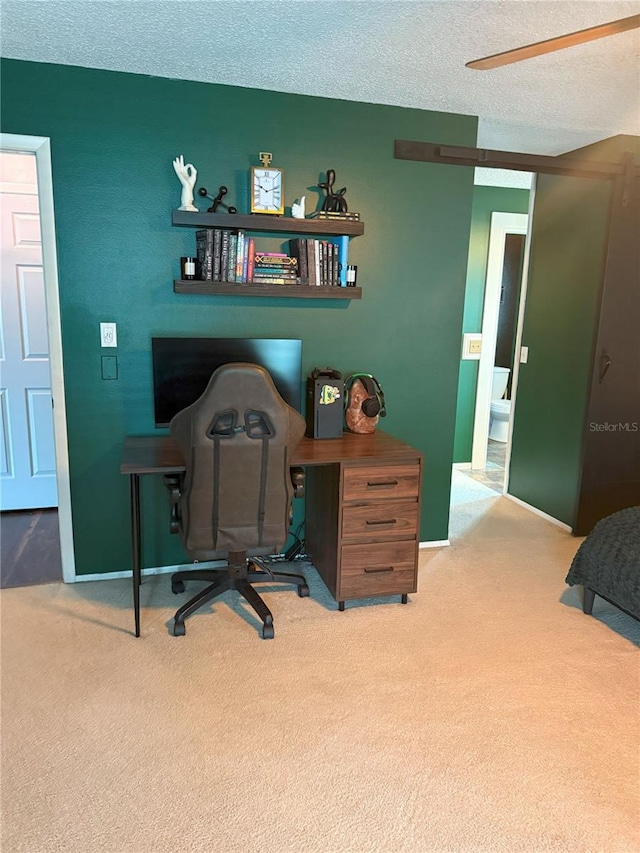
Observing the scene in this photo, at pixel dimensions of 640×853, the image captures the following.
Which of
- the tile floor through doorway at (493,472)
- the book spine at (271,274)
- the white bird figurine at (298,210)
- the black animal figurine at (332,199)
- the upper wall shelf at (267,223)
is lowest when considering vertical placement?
the tile floor through doorway at (493,472)

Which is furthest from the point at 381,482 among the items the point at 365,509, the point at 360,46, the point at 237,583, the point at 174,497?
the point at 360,46

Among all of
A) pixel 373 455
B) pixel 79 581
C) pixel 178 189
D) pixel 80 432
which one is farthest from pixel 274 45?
pixel 79 581

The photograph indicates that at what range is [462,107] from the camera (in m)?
3.06

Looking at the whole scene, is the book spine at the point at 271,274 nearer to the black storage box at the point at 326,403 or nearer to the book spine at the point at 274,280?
the book spine at the point at 274,280

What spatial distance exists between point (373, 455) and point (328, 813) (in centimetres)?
143

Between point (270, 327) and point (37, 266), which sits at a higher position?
point (37, 266)

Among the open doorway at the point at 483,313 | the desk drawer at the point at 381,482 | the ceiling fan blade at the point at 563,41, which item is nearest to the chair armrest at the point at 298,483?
the desk drawer at the point at 381,482

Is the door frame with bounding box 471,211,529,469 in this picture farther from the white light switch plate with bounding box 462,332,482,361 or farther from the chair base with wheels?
the chair base with wheels

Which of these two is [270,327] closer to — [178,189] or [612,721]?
[178,189]

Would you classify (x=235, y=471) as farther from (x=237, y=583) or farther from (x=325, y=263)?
(x=325, y=263)

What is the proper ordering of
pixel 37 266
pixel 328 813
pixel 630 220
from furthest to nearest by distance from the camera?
pixel 37 266
pixel 630 220
pixel 328 813

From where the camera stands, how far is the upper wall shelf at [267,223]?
8.89 feet

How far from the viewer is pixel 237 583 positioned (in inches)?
107

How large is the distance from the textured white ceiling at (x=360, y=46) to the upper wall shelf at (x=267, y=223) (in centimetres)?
62
